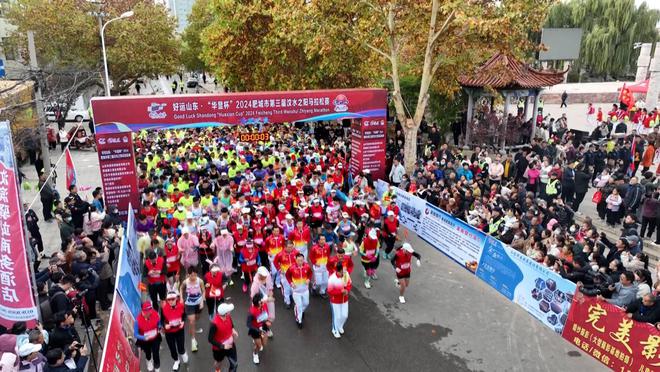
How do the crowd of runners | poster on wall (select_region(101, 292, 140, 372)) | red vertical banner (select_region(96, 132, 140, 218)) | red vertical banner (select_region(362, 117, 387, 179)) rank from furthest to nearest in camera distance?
1. red vertical banner (select_region(362, 117, 387, 179))
2. red vertical banner (select_region(96, 132, 140, 218))
3. the crowd of runners
4. poster on wall (select_region(101, 292, 140, 372))

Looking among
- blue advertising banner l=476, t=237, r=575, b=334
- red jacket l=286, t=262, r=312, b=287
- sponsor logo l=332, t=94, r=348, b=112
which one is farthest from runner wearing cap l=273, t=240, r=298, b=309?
sponsor logo l=332, t=94, r=348, b=112

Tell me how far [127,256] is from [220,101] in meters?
6.69

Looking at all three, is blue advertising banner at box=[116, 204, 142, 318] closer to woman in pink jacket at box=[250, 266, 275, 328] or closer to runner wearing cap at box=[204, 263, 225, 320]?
runner wearing cap at box=[204, 263, 225, 320]

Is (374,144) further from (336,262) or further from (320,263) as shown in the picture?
(336,262)

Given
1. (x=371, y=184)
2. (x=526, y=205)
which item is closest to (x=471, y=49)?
(x=371, y=184)

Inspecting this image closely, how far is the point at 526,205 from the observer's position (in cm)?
1184

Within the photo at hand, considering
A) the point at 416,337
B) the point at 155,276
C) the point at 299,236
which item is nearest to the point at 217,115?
the point at 299,236

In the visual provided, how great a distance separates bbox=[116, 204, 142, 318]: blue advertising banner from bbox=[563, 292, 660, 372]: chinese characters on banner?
7418 millimetres

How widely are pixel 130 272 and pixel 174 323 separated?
6.56 ft

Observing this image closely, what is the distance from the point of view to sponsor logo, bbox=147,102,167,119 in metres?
14.2

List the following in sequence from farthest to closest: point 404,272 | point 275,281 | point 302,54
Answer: point 302,54 → point 275,281 → point 404,272

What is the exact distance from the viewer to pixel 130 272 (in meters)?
9.23

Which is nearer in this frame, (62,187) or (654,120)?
(62,187)

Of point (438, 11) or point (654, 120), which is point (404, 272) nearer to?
point (438, 11)
